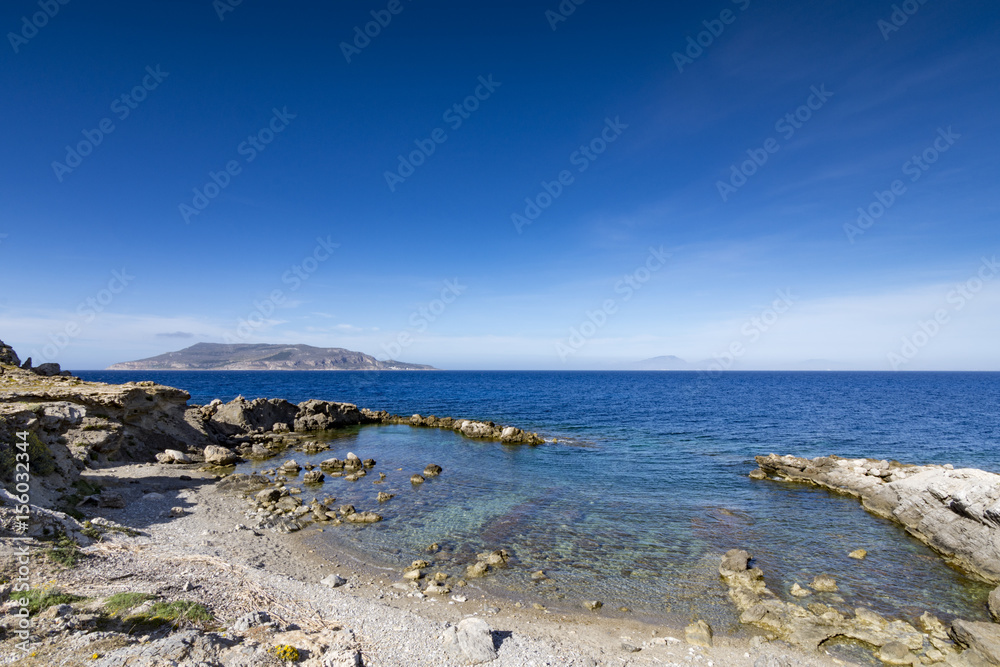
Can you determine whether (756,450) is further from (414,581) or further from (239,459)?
(239,459)

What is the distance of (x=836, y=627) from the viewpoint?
1455 centimetres

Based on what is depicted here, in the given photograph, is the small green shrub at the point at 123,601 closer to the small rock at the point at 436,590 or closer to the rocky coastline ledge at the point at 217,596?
the rocky coastline ledge at the point at 217,596

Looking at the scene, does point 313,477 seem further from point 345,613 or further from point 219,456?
point 345,613

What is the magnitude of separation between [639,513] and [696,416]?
49.1 metres

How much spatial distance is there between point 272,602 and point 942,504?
3192 cm

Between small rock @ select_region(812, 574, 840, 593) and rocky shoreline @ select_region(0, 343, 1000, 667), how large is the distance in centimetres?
12

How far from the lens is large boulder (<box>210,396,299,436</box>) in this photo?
4809 cm

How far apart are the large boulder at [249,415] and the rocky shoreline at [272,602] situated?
20899mm

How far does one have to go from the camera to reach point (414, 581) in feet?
56.0

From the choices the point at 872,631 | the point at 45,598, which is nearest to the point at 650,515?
the point at 872,631

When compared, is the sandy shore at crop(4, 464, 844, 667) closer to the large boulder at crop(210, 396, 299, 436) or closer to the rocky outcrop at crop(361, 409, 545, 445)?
the rocky outcrop at crop(361, 409, 545, 445)

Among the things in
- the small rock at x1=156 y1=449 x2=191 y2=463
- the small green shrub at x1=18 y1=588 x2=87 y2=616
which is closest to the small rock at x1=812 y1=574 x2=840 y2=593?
the small green shrub at x1=18 y1=588 x2=87 y2=616

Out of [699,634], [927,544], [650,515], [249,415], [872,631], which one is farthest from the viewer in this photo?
[249,415]

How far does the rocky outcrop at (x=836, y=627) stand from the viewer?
13.4m
